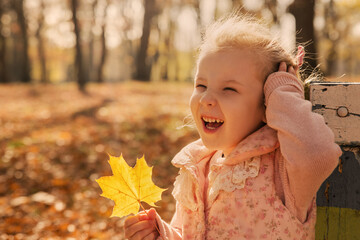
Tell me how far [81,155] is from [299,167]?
17.6 ft

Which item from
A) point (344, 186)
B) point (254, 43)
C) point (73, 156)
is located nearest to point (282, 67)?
point (254, 43)

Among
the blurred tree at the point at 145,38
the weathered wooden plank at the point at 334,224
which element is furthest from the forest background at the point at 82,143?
the blurred tree at the point at 145,38

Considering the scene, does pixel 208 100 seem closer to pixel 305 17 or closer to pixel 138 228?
pixel 138 228

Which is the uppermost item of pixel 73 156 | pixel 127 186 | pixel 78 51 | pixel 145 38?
→ pixel 127 186

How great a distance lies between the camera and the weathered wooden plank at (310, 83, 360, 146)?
4.20ft

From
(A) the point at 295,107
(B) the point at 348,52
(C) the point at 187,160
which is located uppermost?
(A) the point at 295,107

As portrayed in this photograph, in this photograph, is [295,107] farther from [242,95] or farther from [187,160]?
[187,160]

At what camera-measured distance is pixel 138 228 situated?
1385 mm

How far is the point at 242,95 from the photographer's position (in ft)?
4.23

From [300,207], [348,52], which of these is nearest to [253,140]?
[300,207]

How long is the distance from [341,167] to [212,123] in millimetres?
544

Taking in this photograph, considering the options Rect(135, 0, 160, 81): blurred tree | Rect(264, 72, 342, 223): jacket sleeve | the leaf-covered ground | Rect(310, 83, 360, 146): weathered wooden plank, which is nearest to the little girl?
Rect(264, 72, 342, 223): jacket sleeve

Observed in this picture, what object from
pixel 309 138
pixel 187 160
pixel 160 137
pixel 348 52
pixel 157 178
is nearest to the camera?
pixel 309 138

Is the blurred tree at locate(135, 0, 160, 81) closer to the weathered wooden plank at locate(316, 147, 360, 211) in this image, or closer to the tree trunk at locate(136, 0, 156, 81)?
the tree trunk at locate(136, 0, 156, 81)
